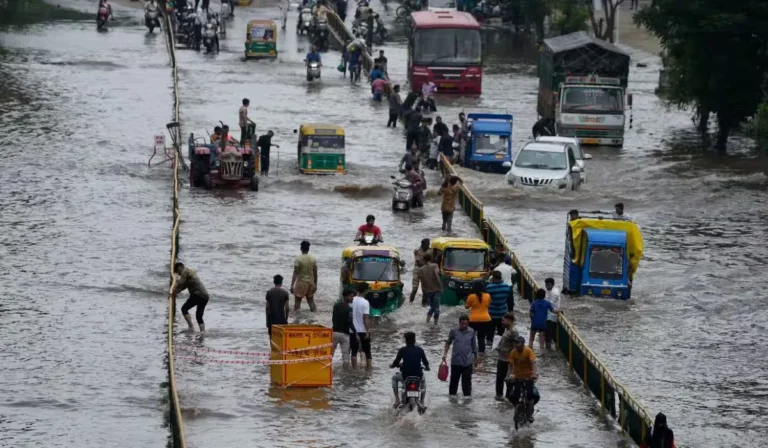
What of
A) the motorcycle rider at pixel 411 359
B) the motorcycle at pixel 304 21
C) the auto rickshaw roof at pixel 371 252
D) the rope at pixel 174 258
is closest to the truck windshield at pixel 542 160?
the rope at pixel 174 258

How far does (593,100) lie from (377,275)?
24.6 meters

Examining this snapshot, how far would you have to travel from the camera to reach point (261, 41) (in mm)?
70688

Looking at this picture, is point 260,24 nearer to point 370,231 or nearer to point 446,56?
point 446,56

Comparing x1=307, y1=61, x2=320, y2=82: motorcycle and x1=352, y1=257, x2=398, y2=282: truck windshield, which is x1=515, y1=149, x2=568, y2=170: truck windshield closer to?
x1=352, y1=257, x2=398, y2=282: truck windshield

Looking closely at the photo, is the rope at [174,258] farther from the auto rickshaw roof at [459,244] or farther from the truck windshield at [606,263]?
the truck windshield at [606,263]

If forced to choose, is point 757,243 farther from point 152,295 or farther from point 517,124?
point 517,124

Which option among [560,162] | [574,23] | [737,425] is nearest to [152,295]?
[737,425]

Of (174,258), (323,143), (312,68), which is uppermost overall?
(312,68)

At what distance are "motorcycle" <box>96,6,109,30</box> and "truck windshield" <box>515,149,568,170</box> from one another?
38670mm

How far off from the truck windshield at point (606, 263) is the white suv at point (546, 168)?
39.4ft

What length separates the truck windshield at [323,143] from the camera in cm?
4584

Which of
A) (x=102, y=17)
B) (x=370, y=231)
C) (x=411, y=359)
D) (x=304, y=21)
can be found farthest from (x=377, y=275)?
(x=102, y=17)

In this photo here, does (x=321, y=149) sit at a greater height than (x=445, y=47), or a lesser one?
lesser

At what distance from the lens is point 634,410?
22766mm
